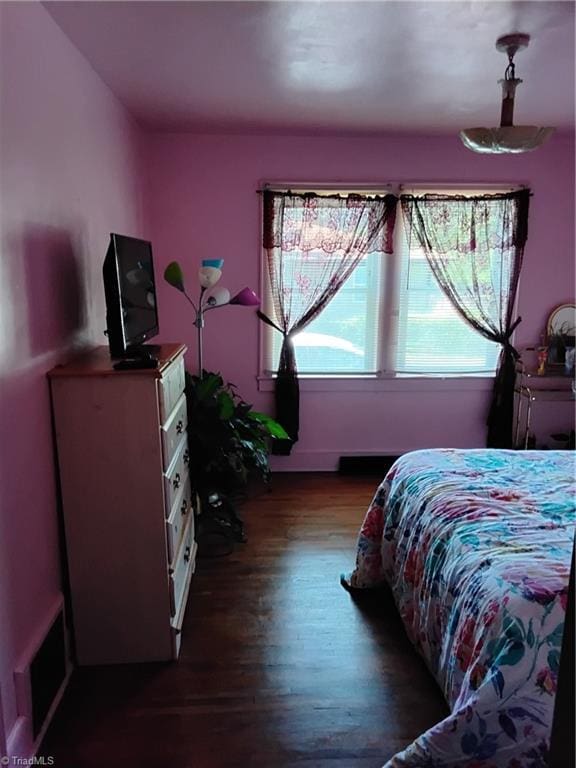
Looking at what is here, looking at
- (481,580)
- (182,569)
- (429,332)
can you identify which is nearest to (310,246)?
(429,332)

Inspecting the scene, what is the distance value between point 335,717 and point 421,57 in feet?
8.63

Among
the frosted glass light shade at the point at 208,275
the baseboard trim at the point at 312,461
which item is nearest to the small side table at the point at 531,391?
the baseboard trim at the point at 312,461

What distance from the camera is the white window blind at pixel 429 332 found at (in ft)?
13.5

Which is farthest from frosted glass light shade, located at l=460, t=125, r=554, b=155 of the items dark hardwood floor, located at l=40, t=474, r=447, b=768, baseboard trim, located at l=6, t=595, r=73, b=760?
baseboard trim, located at l=6, t=595, r=73, b=760

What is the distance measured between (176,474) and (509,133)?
1.92 meters

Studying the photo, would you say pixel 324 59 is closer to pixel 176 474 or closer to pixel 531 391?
pixel 176 474

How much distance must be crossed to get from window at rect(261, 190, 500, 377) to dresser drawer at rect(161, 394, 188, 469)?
5.33 ft

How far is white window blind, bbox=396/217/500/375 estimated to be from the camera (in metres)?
4.12

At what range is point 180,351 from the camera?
258 cm

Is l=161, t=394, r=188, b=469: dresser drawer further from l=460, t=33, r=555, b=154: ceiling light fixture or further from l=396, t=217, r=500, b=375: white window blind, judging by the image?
l=396, t=217, r=500, b=375: white window blind

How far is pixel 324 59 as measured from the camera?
8.01ft

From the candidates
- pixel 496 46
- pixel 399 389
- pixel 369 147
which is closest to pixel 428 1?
pixel 496 46

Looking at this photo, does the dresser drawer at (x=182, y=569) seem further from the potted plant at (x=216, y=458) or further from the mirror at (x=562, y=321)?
the mirror at (x=562, y=321)

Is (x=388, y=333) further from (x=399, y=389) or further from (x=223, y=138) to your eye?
(x=223, y=138)
